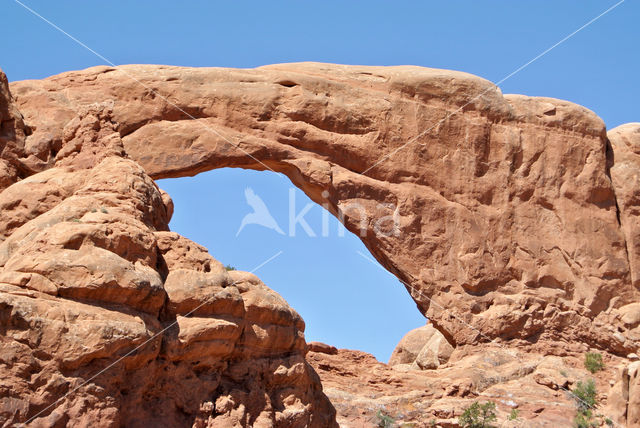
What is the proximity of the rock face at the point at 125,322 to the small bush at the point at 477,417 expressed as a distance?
3778 mm

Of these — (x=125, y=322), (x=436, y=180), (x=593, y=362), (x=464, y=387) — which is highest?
(x=436, y=180)

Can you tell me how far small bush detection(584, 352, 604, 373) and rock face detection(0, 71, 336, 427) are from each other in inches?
324

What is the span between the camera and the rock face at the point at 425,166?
20.8 metres

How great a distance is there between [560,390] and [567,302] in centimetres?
296

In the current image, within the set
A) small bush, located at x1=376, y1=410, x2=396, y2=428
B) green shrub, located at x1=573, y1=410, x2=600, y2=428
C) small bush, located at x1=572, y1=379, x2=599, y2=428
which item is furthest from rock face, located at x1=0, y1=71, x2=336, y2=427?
small bush, located at x1=572, y1=379, x2=599, y2=428

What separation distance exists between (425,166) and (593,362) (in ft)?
18.8

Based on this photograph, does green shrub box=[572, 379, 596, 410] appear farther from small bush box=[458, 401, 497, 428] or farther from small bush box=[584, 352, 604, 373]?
small bush box=[458, 401, 497, 428]

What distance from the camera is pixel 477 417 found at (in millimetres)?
16922

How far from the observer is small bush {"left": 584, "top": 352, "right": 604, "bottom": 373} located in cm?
2009

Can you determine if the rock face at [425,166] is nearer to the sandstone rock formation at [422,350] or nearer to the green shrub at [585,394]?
the green shrub at [585,394]

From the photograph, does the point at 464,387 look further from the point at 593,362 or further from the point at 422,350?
the point at 422,350

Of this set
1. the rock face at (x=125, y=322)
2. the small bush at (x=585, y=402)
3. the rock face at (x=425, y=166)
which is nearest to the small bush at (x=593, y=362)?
the rock face at (x=425, y=166)

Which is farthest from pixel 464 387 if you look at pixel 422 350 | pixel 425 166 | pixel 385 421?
pixel 422 350

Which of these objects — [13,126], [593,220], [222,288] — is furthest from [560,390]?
[13,126]
